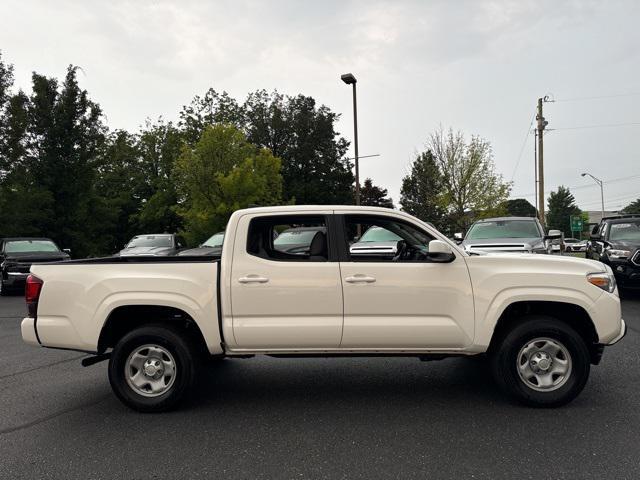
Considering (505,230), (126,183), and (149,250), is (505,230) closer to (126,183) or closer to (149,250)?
(149,250)

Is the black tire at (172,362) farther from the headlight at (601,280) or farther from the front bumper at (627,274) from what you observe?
the front bumper at (627,274)

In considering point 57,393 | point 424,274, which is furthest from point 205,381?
point 424,274

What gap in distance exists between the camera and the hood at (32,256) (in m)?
14.7

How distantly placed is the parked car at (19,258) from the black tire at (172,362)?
1154cm

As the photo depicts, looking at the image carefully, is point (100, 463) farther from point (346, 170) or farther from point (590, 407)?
point (346, 170)

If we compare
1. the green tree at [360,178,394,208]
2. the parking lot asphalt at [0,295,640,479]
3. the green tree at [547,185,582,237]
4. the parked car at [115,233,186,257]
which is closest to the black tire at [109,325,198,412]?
the parking lot asphalt at [0,295,640,479]

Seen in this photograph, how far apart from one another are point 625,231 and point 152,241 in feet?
47.7

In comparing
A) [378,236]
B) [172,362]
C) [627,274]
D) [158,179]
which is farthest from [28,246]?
[158,179]

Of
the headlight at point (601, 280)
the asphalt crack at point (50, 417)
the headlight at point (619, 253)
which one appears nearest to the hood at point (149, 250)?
the asphalt crack at point (50, 417)

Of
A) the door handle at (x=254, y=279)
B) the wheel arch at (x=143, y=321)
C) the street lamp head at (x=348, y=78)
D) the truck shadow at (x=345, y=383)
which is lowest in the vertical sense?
the truck shadow at (x=345, y=383)

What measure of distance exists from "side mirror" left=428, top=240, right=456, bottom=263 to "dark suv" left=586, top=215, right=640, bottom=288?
7.99 m

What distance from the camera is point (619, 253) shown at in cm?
1097

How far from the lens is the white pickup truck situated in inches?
179

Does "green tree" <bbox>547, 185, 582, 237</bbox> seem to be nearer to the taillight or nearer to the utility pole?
the utility pole
